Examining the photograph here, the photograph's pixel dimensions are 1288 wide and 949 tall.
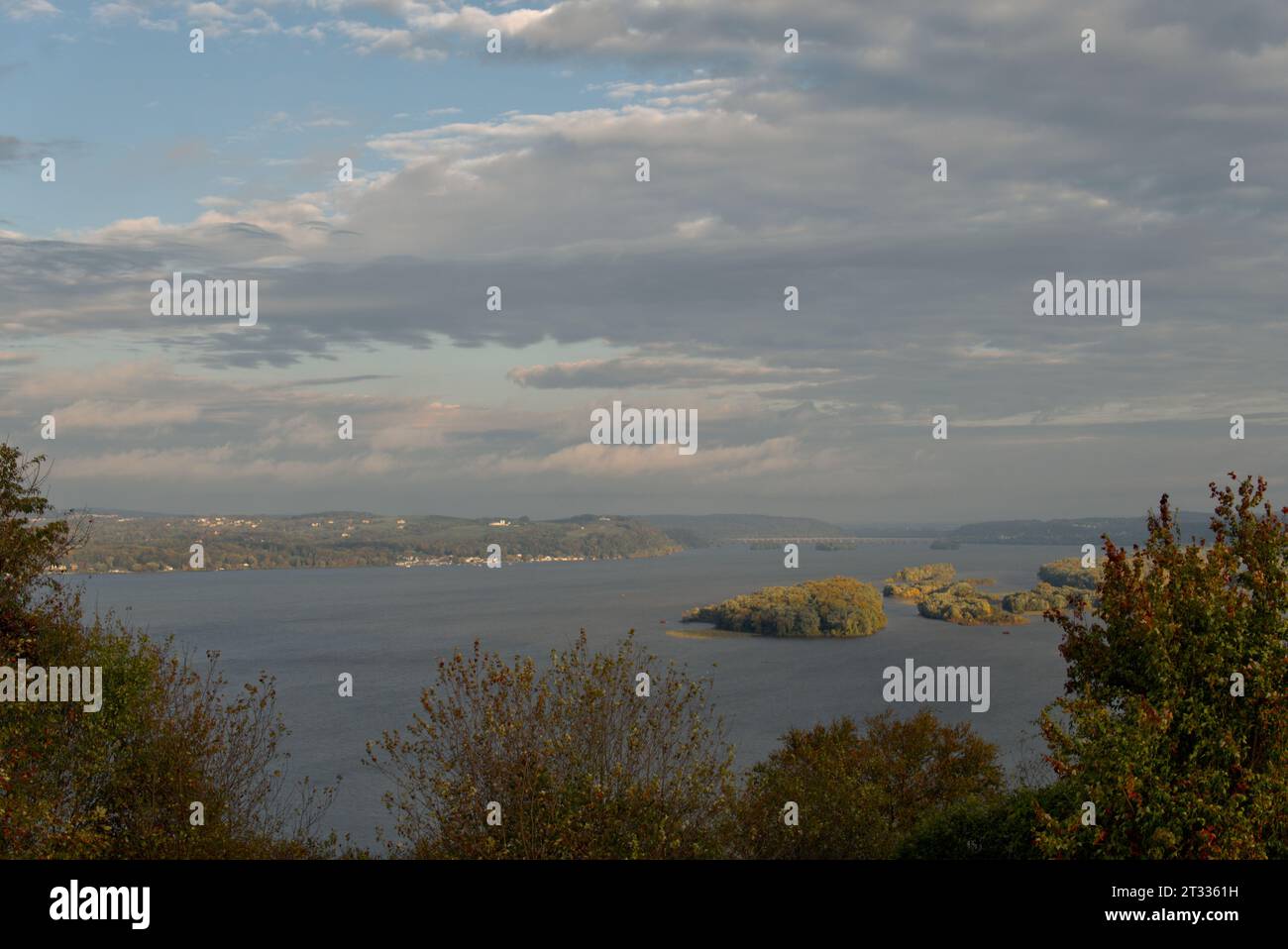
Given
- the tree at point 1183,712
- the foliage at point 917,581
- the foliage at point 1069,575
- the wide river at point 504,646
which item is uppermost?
the tree at point 1183,712

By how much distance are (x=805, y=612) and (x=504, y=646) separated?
108ft

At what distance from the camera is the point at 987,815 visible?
1817 cm

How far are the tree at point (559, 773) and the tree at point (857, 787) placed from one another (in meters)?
2.15

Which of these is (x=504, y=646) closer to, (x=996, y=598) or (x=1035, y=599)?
(x=1035, y=599)

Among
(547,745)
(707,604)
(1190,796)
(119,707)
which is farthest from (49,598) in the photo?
(707,604)

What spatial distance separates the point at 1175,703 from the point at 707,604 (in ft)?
350

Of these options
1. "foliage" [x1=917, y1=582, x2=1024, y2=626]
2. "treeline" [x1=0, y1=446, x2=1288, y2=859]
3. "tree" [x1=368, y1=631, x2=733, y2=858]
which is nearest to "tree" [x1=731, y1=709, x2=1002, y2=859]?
"treeline" [x1=0, y1=446, x2=1288, y2=859]

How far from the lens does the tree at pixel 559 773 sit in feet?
48.7

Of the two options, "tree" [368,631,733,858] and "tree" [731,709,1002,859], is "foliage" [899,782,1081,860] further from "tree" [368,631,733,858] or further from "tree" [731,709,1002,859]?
"tree" [368,631,733,858]

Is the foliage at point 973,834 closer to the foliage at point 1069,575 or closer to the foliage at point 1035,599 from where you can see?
the foliage at point 1035,599

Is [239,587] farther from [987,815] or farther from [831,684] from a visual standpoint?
[987,815]

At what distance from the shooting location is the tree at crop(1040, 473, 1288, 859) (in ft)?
37.0

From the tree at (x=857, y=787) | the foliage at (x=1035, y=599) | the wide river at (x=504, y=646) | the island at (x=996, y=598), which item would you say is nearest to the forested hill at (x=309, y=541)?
the wide river at (x=504, y=646)

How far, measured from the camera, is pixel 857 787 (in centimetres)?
2205
